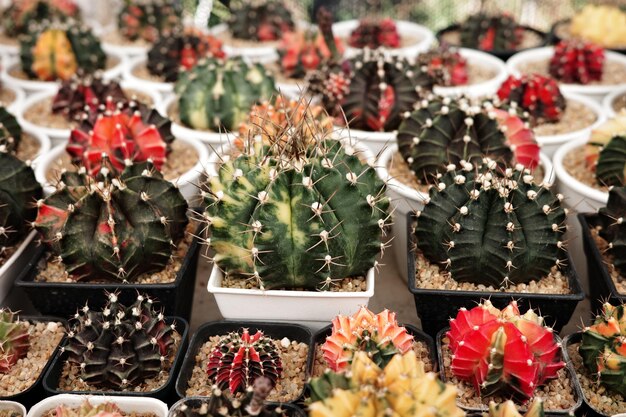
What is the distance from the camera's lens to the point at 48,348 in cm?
236

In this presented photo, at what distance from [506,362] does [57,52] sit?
11.6 feet

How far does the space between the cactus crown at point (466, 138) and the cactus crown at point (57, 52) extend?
2.54 meters

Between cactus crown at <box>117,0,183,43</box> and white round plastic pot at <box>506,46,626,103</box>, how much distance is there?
2510 millimetres

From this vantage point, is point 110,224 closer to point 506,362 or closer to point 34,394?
point 34,394

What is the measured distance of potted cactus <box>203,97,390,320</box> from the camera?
7.16ft

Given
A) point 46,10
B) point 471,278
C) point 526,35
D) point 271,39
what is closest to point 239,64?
point 271,39

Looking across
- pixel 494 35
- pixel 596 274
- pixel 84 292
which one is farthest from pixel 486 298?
pixel 494 35

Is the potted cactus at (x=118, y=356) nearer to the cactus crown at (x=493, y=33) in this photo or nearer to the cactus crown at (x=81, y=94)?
the cactus crown at (x=81, y=94)

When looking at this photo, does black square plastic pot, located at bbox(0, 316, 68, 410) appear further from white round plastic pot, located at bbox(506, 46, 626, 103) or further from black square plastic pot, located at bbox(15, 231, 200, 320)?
white round plastic pot, located at bbox(506, 46, 626, 103)

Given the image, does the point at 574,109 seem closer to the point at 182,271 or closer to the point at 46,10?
the point at 182,271

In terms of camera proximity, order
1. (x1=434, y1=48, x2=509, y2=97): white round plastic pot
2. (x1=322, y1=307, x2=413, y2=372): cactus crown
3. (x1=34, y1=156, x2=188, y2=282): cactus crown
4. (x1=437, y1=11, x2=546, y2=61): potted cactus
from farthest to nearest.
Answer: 1. (x1=437, y1=11, x2=546, y2=61): potted cactus
2. (x1=434, y1=48, x2=509, y2=97): white round plastic pot
3. (x1=34, y1=156, x2=188, y2=282): cactus crown
4. (x1=322, y1=307, x2=413, y2=372): cactus crown

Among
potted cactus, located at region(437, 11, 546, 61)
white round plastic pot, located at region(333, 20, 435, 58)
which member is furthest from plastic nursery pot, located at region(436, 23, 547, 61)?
white round plastic pot, located at region(333, 20, 435, 58)

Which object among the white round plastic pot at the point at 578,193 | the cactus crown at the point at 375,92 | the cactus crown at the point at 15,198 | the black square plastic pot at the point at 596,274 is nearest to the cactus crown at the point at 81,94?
the cactus crown at the point at 15,198

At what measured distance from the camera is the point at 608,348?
209cm
